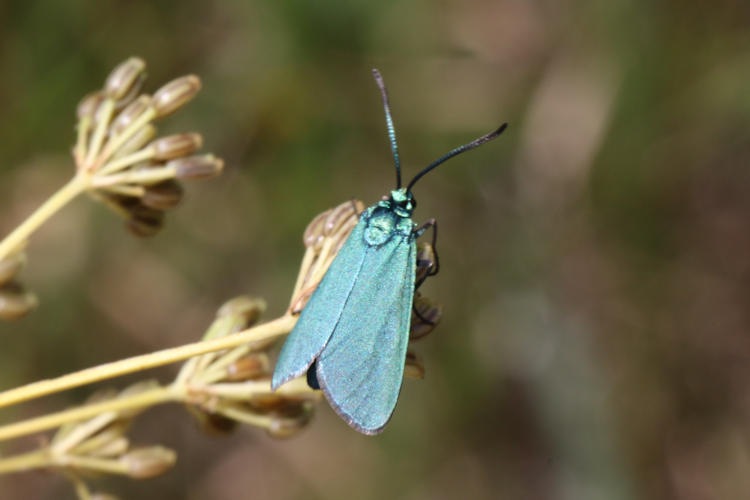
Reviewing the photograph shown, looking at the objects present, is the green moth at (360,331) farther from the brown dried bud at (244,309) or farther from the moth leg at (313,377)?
the brown dried bud at (244,309)

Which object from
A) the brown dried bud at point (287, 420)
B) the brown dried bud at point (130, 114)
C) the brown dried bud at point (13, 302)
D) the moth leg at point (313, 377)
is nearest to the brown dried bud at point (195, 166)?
the brown dried bud at point (130, 114)

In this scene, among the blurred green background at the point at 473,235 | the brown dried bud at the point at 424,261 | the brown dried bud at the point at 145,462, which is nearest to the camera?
the brown dried bud at the point at 145,462

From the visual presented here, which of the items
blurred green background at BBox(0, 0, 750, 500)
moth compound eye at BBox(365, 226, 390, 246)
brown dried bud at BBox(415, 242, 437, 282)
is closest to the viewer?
moth compound eye at BBox(365, 226, 390, 246)

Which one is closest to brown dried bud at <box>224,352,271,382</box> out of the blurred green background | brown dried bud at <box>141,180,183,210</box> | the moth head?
brown dried bud at <box>141,180,183,210</box>

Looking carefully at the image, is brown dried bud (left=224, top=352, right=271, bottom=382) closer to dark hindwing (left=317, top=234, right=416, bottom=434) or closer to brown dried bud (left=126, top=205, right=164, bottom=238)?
dark hindwing (left=317, top=234, right=416, bottom=434)

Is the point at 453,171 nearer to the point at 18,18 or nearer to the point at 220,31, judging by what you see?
the point at 220,31

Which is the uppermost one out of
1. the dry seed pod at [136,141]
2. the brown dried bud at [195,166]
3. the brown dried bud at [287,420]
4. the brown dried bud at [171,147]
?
the dry seed pod at [136,141]

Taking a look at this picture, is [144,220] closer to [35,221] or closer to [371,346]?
[35,221]
